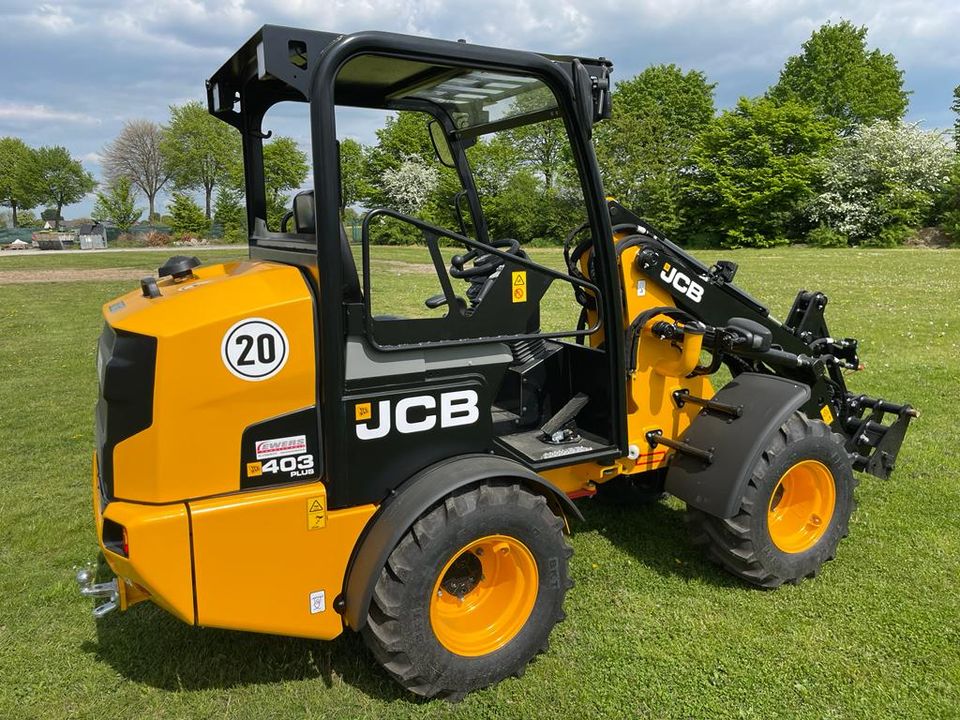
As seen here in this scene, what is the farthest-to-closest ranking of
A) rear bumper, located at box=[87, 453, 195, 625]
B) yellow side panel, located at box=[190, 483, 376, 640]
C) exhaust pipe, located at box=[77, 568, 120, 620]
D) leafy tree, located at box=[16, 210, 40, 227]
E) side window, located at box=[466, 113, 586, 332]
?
leafy tree, located at box=[16, 210, 40, 227], side window, located at box=[466, 113, 586, 332], exhaust pipe, located at box=[77, 568, 120, 620], yellow side panel, located at box=[190, 483, 376, 640], rear bumper, located at box=[87, 453, 195, 625]

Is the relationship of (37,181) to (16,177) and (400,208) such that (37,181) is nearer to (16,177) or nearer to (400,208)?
(16,177)

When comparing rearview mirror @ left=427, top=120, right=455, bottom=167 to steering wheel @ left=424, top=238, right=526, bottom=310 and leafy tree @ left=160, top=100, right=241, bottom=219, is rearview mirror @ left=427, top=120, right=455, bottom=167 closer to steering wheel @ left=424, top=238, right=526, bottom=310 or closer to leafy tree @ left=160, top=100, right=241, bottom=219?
steering wheel @ left=424, top=238, right=526, bottom=310

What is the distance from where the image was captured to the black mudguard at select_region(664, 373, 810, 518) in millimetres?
3650

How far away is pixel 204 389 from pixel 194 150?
6501cm

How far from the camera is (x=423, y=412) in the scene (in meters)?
3.06

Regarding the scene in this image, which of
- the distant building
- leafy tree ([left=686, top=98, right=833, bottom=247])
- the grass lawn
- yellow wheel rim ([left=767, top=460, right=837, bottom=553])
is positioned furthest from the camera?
the distant building

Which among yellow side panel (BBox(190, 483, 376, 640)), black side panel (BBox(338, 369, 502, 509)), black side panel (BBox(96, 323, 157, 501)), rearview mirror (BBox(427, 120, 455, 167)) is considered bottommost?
yellow side panel (BBox(190, 483, 376, 640))

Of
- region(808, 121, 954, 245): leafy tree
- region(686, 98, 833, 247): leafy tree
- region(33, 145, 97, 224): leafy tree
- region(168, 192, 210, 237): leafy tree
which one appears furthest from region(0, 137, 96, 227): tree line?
region(808, 121, 954, 245): leafy tree

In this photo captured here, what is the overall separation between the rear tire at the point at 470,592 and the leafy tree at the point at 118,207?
62852 mm

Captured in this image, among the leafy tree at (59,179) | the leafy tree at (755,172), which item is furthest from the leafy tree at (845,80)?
the leafy tree at (59,179)

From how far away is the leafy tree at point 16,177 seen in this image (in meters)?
62.5

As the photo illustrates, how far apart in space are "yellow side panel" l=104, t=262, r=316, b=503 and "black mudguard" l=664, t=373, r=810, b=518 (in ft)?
6.89

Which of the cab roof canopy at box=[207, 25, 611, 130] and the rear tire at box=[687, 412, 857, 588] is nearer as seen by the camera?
the cab roof canopy at box=[207, 25, 611, 130]

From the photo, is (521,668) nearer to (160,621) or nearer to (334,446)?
(334,446)
